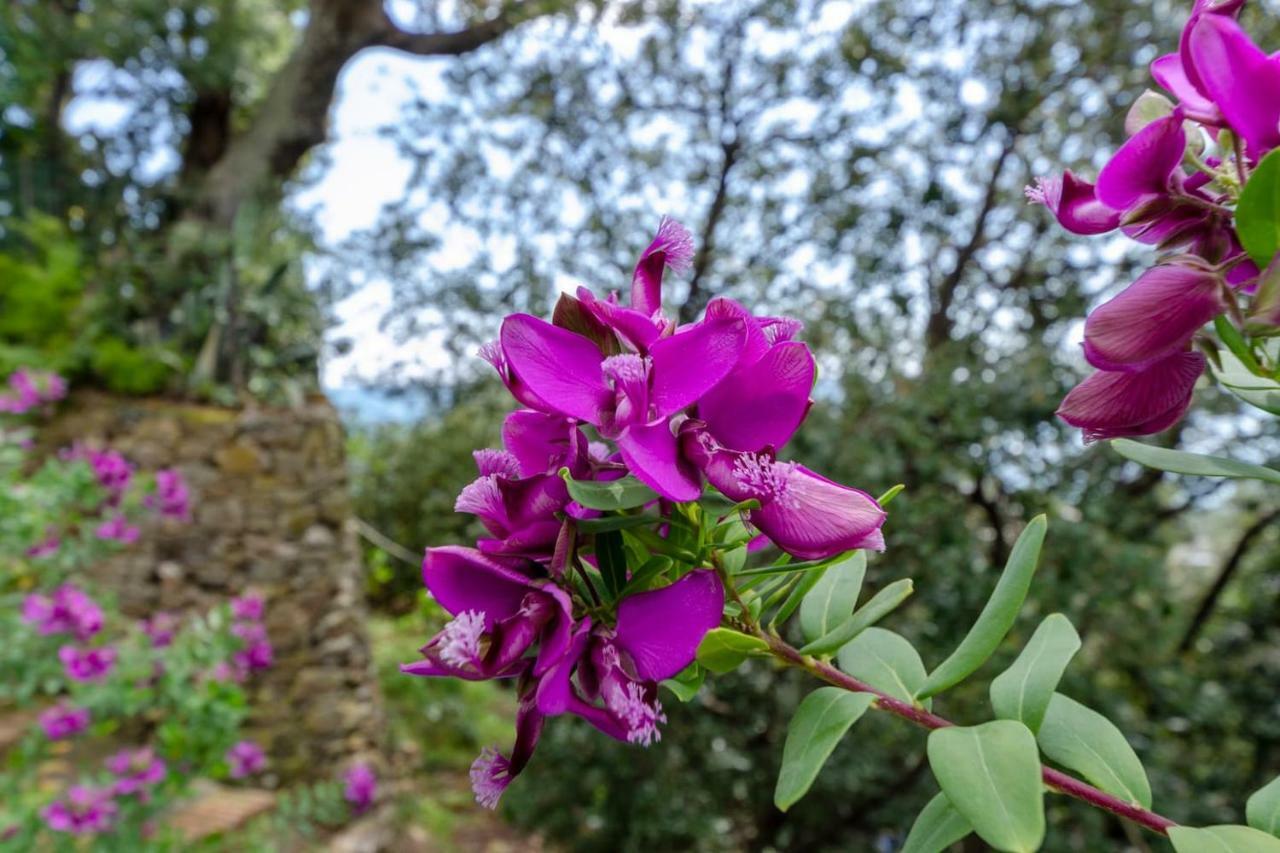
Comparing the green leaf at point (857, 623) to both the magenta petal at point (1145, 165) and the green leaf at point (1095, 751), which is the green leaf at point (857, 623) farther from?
the magenta petal at point (1145, 165)

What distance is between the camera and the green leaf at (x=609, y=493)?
43 centimetres

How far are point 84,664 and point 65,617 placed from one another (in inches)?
6.5

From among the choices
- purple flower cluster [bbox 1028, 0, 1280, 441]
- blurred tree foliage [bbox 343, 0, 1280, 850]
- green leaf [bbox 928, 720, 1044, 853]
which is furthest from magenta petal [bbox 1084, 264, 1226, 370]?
blurred tree foliage [bbox 343, 0, 1280, 850]

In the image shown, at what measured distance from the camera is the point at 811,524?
46 centimetres

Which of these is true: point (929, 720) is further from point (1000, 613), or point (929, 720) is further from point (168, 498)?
point (168, 498)

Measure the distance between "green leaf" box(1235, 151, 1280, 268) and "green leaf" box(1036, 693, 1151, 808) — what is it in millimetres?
291

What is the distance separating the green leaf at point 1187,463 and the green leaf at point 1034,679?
0.37 feet

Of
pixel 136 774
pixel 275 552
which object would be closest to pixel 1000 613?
pixel 136 774

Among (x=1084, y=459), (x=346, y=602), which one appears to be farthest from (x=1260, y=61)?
(x=346, y=602)

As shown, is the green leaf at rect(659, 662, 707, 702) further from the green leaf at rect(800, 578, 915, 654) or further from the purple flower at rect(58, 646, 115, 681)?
the purple flower at rect(58, 646, 115, 681)

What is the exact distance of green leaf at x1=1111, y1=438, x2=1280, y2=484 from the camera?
1.63ft

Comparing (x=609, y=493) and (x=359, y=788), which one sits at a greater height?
(x=609, y=493)

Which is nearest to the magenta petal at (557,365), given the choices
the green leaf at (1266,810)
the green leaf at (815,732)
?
the green leaf at (815,732)

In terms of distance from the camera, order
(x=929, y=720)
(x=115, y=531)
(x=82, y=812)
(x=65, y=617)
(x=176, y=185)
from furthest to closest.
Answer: (x=176, y=185)
(x=115, y=531)
(x=65, y=617)
(x=82, y=812)
(x=929, y=720)
